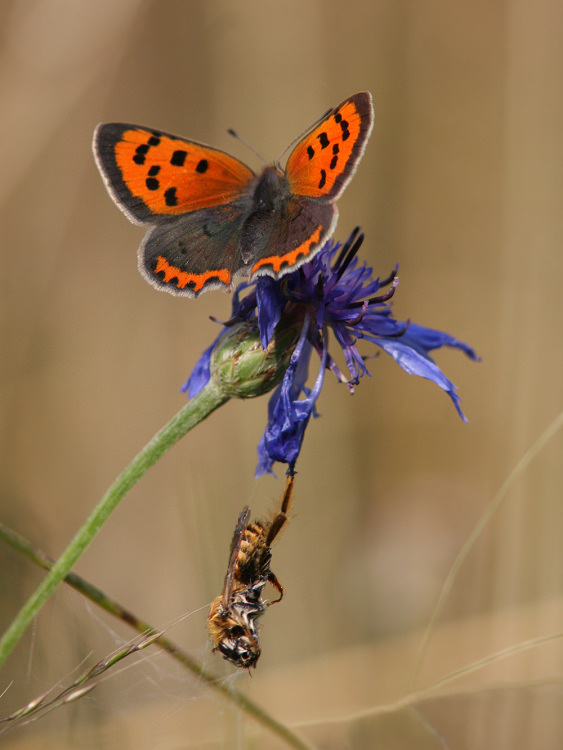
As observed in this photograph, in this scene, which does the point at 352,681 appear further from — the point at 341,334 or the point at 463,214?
the point at 463,214

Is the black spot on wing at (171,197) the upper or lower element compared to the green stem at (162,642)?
upper

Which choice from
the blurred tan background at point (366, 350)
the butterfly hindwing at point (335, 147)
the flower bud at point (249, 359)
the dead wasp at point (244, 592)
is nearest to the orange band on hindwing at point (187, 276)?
the flower bud at point (249, 359)

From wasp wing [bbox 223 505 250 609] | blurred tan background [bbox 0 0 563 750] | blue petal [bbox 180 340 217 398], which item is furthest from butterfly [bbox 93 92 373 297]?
blurred tan background [bbox 0 0 563 750]

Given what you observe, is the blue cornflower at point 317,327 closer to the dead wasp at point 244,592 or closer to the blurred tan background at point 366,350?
the dead wasp at point 244,592

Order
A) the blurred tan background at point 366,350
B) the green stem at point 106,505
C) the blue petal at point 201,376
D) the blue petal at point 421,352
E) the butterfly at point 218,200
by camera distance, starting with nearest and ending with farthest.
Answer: the green stem at point 106,505, the butterfly at point 218,200, the blue petal at point 421,352, the blue petal at point 201,376, the blurred tan background at point 366,350

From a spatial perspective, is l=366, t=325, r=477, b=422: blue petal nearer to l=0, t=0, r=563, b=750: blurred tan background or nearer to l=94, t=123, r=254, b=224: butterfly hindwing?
l=94, t=123, r=254, b=224: butterfly hindwing
